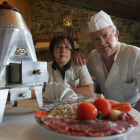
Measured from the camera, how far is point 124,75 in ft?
3.96

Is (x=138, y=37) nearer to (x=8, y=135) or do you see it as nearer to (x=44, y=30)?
(x=44, y=30)

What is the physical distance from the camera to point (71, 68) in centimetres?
129

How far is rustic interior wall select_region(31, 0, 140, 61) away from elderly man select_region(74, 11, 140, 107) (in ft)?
12.0

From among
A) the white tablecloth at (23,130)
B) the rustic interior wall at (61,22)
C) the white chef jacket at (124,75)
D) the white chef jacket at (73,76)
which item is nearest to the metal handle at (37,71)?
the white tablecloth at (23,130)

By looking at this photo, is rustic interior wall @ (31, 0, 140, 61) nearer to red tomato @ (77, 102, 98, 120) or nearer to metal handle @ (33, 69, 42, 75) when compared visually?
metal handle @ (33, 69, 42, 75)

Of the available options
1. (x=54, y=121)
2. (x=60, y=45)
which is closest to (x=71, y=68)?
(x=60, y=45)

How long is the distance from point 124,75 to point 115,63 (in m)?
0.13

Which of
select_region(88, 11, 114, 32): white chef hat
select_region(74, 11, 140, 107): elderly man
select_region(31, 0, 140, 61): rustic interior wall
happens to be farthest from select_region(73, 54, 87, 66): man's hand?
select_region(31, 0, 140, 61): rustic interior wall

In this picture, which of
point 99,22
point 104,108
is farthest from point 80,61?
point 104,108

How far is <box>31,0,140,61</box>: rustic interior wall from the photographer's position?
4.97 metres

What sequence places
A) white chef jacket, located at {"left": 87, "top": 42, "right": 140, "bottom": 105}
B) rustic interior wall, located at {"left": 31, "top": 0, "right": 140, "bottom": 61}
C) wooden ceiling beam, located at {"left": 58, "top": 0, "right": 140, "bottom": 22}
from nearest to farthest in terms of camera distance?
white chef jacket, located at {"left": 87, "top": 42, "right": 140, "bottom": 105} < wooden ceiling beam, located at {"left": 58, "top": 0, "right": 140, "bottom": 22} < rustic interior wall, located at {"left": 31, "top": 0, "right": 140, "bottom": 61}

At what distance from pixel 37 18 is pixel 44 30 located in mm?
586

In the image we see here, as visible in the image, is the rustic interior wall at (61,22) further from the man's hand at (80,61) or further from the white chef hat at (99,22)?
the man's hand at (80,61)

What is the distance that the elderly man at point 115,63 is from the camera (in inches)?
46.5
